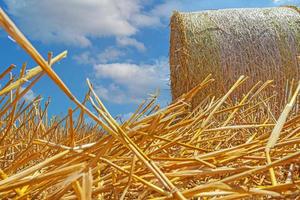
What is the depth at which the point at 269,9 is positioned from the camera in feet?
14.5

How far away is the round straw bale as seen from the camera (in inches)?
162

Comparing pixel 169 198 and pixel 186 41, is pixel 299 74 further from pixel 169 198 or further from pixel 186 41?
pixel 169 198

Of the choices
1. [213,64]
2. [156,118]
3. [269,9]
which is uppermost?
[269,9]

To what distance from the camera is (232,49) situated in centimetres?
415

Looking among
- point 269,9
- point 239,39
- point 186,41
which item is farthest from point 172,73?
point 269,9

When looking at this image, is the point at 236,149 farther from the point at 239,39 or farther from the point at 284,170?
the point at 239,39

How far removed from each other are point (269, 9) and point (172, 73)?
3.11 feet

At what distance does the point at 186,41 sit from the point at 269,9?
2.64 ft

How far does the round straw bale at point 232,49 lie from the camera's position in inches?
162

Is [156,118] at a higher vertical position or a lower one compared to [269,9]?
lower

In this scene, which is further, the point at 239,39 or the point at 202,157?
the point at 239,39

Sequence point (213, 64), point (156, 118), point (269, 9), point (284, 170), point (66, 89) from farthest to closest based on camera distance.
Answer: point (269, 9) → point (213, 64) → point (284, 170) → point (156, 118) → point (66, 89)

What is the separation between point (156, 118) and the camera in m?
0.60

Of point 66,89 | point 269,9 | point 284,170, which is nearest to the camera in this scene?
point 66,89
